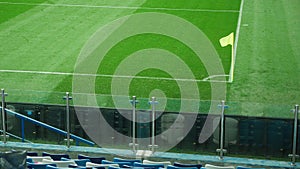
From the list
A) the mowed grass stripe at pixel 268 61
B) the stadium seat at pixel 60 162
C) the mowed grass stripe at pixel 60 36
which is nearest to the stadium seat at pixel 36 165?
the stadium seat at pixel 60 162

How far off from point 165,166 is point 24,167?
239 centimetres

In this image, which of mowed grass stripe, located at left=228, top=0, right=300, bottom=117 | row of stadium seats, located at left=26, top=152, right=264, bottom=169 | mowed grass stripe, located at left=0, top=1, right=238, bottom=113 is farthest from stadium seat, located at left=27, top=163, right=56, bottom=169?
mowed grass stripe, located at left=0, top=1, right=238, bottom=113

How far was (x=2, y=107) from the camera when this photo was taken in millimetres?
12789

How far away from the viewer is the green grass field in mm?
18438

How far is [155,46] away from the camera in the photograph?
23.1m

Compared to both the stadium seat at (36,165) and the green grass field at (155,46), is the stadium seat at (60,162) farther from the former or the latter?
the green grass field at (155,46)

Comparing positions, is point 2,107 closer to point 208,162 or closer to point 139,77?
point 208,162

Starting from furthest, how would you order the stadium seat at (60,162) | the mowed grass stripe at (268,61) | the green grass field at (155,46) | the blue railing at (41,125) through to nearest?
the green grass field at (155,46) < the mowed grass stripe at (268,61) < the blue railing at (41,125) < the stadium seat at (60,162)

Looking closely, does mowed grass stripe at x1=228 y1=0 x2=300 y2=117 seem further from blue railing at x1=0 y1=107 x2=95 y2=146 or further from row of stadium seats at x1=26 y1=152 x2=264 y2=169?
blue railing at x1=0 y1=107 x2=95 y2=146

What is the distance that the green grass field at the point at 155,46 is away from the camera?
60.5 ft

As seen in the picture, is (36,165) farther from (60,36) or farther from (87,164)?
(60,36)

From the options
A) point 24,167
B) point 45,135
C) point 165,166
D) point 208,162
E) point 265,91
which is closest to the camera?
point 24,167

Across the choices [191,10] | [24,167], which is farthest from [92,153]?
[191,10]

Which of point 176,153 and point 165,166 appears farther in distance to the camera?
point 176,153
